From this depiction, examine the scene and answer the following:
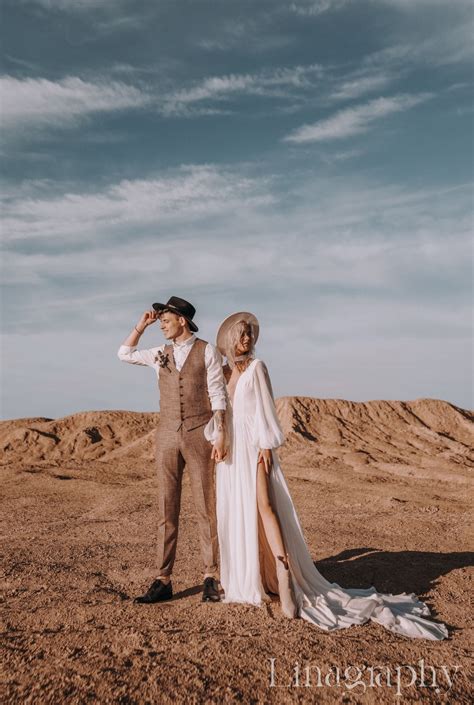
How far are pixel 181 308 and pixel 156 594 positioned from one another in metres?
2.25

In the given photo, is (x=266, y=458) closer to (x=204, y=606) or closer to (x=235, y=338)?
(x=235, y=338)

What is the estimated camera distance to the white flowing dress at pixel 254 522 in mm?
4281

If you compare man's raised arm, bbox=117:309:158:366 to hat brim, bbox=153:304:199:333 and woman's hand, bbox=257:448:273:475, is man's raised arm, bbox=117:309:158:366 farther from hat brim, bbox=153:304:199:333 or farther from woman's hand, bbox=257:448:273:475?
woman's hand, bbox=257:448:273:475

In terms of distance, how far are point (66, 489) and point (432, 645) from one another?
11266 millimetres

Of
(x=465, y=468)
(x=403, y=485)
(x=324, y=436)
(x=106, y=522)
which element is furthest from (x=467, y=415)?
(x=106, y=522)

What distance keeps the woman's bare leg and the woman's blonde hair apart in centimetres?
85

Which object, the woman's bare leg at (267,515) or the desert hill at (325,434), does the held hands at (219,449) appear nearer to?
the woman's bare leg at (267,515)

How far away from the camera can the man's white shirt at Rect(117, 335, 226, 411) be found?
4461 mm

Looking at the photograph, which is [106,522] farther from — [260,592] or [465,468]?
[465,468]

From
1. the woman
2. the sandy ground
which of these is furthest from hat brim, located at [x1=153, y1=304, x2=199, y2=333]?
the sandy ground

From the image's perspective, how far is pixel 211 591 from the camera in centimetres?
445

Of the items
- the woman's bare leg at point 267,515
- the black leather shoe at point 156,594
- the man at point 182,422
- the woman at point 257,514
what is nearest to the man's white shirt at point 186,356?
the man at point 182,422

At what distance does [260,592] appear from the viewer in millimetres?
4281

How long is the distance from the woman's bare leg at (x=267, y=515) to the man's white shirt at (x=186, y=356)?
61 centimetres
